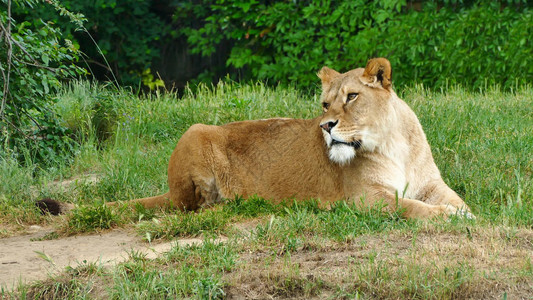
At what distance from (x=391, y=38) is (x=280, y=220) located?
20.5ft

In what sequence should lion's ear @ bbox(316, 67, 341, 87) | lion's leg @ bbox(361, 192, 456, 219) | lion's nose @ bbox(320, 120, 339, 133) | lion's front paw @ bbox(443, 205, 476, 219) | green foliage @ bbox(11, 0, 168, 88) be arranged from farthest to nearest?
green foliage @ bbox(11, 0, 168, 88)
lion's ear @ bbox(316, 67, 341, 87)
lion's nose @ bbox(320, 120, 339, 133)
lion's leg @ bbox(361, 192, 456, 219)
lion's front paw @ bbox(443, 205, 476, 219)

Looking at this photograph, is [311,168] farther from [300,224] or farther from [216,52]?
[216,52]

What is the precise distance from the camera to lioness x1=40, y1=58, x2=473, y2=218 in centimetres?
521

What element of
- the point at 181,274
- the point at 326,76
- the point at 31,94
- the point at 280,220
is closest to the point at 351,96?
the point at 326,76

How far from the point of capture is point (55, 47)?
292 inches

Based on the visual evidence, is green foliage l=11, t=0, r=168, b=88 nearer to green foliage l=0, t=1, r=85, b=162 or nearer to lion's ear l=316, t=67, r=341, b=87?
green foliage l=0, t=1, r=85, b=162

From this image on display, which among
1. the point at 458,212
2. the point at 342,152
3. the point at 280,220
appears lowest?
the point at 280,220

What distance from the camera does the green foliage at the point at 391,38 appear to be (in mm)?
9930

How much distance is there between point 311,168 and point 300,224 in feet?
3.62

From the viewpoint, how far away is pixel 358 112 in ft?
17.0

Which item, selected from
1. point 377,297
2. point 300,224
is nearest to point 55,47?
point 300,224

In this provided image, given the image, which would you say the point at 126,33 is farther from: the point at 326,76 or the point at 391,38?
the point at 326,76

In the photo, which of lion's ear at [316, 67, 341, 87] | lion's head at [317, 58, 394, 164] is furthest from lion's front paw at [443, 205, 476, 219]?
lion's ear at [316, 67, 341, 87]

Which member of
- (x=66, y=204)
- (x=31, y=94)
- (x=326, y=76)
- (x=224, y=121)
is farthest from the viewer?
(x=224, y=121)
